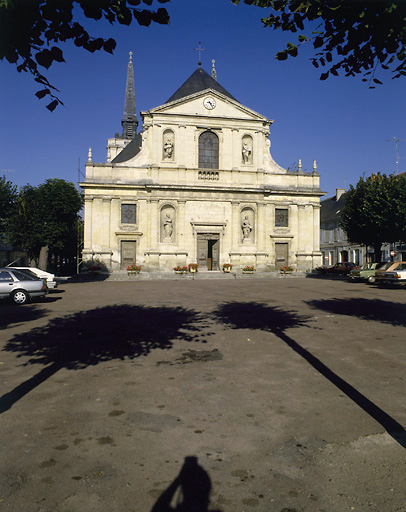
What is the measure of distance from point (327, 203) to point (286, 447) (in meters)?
65.3

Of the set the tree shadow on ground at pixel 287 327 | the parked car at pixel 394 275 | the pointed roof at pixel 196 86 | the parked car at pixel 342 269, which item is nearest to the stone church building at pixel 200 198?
the pointed roof at pixel 196 86

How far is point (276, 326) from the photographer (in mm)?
9812

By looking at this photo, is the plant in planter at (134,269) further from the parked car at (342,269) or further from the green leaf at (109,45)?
the green leaf at (109,45)

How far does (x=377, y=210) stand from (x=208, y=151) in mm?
15890

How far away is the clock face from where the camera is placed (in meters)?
36.4

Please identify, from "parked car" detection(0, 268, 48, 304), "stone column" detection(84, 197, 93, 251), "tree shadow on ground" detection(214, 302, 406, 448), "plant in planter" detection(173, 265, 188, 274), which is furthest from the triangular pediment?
"tree shadow on ground" detection(214, 302, 406, 448)

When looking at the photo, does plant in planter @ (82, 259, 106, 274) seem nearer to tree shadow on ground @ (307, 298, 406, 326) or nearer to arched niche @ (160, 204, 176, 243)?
arched niche @ (160, 204, 176, 243)

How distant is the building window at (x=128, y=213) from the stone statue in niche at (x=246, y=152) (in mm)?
11325

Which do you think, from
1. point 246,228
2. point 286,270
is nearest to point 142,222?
point 246,228

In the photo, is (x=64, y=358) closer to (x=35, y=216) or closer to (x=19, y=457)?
(x=19, y=457)

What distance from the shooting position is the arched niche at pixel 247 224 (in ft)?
122

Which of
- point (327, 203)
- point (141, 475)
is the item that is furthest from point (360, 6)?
point (327, 203)

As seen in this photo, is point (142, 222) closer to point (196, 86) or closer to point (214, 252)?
point (214, 252)

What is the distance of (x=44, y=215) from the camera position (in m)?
34.4
